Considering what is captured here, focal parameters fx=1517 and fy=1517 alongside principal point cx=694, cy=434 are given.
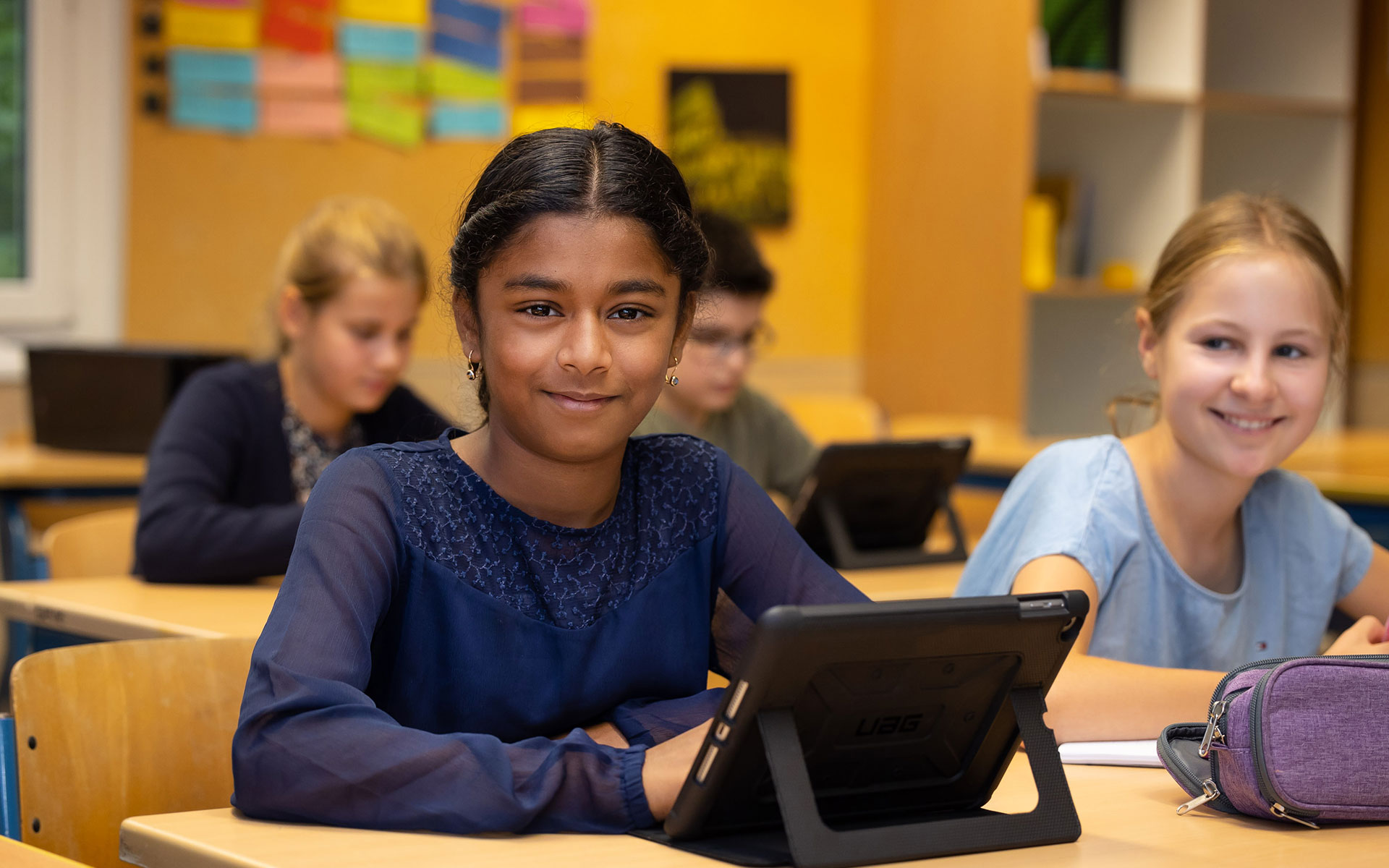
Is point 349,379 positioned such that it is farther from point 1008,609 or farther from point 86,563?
point 1008,609

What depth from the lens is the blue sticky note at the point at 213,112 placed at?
13.0 ft

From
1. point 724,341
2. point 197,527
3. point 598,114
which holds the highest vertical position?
point 598,114

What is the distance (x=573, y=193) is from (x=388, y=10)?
3.26 m

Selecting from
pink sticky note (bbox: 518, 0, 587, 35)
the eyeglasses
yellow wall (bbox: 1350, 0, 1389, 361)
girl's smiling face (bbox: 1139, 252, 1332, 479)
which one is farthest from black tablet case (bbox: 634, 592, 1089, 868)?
yellow wall (bbox: 1350, 0, 1389, 361)

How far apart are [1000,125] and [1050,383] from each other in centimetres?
86

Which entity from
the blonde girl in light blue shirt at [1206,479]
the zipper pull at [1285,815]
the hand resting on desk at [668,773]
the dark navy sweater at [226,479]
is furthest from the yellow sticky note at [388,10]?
the zipper pull at [1285,815]

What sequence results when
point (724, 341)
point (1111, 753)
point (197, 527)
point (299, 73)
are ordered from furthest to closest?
point (299, 73) → point (724, 341) → point (197, 527) → point (1111, 753)

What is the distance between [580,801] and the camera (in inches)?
40.8

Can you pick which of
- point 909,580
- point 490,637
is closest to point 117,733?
point 490,637

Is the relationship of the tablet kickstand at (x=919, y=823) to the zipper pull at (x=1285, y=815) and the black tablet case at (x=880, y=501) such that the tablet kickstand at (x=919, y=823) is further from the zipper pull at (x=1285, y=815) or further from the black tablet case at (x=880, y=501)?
the black tablet case at (x=880, y=501)

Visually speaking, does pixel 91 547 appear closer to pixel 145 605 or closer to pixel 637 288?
pixel 145 605

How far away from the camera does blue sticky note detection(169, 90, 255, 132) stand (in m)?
3.97

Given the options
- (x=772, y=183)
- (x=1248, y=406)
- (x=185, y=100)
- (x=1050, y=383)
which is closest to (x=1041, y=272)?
(x=1050, y=383)

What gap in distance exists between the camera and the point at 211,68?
399 centimetres
